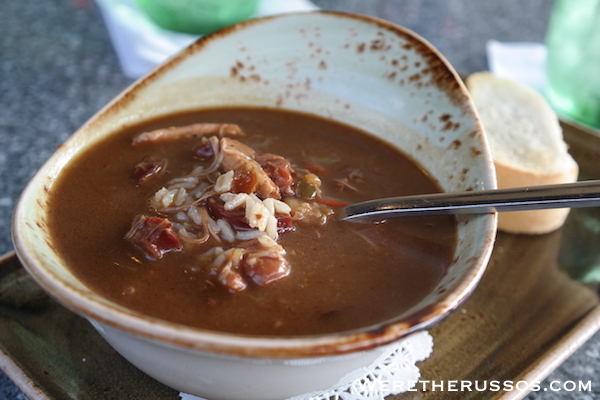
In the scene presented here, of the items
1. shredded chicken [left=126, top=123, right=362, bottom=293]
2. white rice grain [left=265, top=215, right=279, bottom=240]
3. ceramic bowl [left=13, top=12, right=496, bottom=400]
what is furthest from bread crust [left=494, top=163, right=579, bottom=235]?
white rice grain [left=265, top=215, right=279, bottom=240]

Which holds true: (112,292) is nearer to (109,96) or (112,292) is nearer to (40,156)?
(40,156)

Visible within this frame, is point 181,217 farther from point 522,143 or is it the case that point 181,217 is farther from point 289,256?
point 522,143

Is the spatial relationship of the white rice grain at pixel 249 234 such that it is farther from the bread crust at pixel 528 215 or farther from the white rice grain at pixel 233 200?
the bread crust at pixel 528 215

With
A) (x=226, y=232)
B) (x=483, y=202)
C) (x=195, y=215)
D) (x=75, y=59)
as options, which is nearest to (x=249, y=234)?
(x=226, y=232)

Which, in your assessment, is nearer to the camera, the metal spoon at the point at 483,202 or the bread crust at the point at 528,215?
the metal spoon at the point at 483,202

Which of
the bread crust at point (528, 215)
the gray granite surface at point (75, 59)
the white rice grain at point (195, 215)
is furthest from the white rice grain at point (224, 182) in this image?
the bread crust at point (528, 215)
